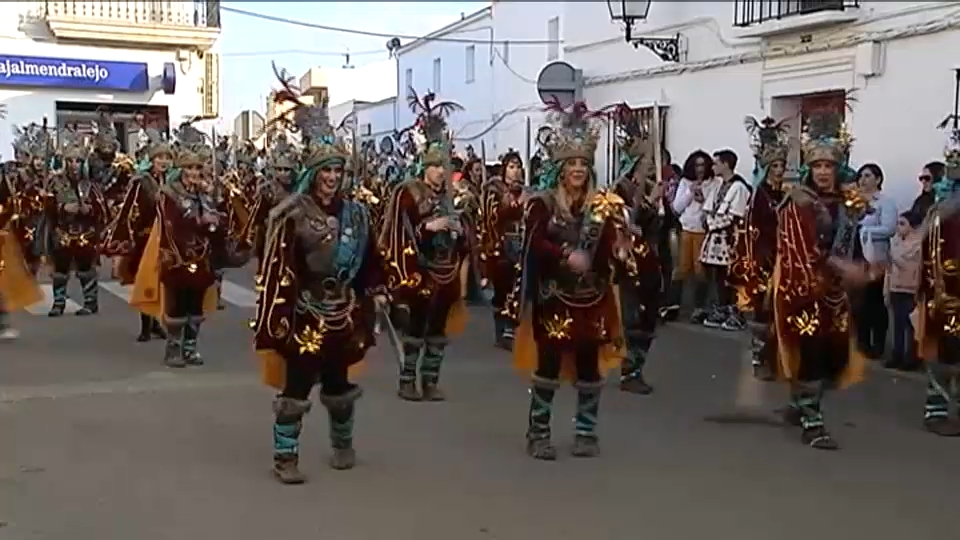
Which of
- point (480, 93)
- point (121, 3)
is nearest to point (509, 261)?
point (480, 93)

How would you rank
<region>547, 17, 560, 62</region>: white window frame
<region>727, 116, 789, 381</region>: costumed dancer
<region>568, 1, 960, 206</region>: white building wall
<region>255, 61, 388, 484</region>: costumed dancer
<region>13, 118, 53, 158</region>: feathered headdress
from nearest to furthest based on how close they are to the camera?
<region>255, 61, 388, 484</region>: costumed dancer < <region>727, 116, 789, 381</region>: costumed dancer < <region>568, 1, 960, 206</region>: white building wall < <region>13, 118, 53, 158</region>: feathered headdress < <region>547, 17, 560, 62</region>: white window frame

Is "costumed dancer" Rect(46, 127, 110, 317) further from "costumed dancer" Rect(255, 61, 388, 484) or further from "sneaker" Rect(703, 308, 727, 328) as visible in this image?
"costumed dancer" Rect(255, 61, 388, 484)

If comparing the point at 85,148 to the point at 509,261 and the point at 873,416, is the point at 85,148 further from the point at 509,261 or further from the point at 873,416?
the point at 873,416

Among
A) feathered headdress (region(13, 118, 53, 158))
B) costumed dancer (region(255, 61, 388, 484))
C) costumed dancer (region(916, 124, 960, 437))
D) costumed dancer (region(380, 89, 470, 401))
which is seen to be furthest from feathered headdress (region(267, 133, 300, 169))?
feathered headdress (region(13, 118, 53, 158))

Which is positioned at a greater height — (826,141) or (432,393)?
(826,141)

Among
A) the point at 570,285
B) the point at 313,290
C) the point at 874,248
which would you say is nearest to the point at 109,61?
the point at 874,248

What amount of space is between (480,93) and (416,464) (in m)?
17.5

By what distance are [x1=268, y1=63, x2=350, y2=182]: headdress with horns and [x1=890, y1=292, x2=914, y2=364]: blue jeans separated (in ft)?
17.0

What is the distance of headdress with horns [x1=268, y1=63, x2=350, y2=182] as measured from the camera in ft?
20.2

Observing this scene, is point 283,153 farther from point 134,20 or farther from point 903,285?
point 134,20

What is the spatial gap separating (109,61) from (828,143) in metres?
18.0

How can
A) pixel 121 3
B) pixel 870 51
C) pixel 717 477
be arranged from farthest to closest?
pixel 121 3 → pixel 870 51 → pixel 717 477

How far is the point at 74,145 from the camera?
13617 mm

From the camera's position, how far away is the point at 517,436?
7.33m
